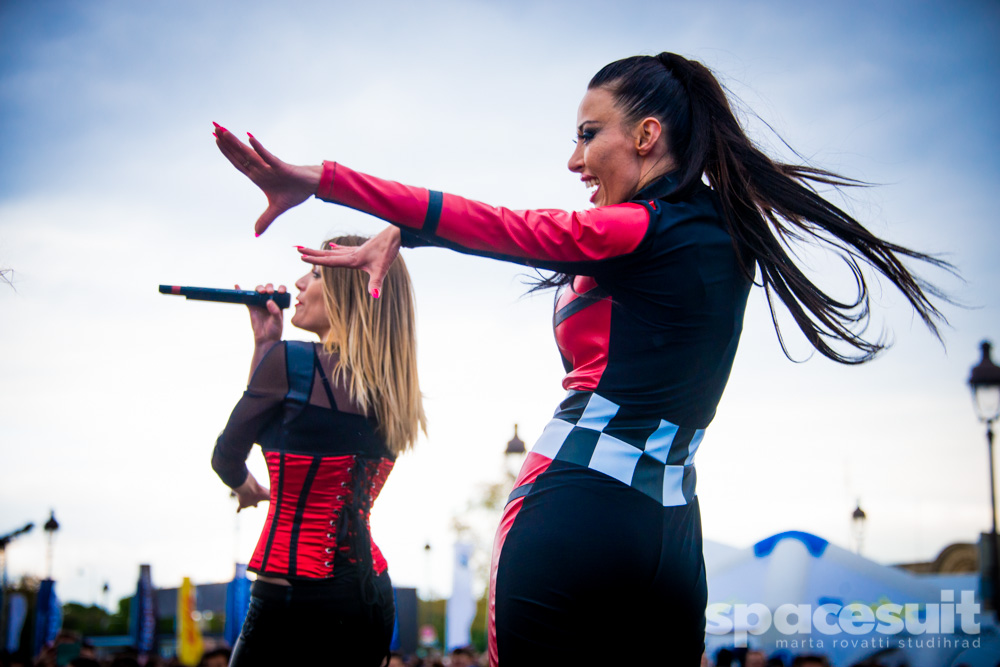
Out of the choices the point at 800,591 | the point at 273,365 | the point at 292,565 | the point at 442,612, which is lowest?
the point at 442,612

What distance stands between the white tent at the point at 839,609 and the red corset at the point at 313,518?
6.38m

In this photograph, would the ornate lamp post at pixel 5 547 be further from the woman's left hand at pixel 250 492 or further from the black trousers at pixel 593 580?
the black trousers at pixel 593 580

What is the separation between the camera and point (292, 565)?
2963mm

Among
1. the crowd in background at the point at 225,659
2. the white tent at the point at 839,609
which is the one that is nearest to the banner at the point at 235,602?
the crowd in background at the point at 225,659

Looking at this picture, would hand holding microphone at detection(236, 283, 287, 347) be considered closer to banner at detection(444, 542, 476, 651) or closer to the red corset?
the red corset

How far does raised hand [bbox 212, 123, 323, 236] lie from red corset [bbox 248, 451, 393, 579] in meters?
1.52

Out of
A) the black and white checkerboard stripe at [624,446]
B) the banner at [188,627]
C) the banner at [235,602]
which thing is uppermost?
the black and white checkerboard stripe at [624,446]

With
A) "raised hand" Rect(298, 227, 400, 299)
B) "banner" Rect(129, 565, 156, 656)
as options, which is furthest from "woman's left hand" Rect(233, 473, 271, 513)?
"banner" Rect(129, 565, 156, 656)

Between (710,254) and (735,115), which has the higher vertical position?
(735,115)


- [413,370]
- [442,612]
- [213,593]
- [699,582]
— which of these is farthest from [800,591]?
[442,612]

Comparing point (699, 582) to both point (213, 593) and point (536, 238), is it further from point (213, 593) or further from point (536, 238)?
point (213, 593)

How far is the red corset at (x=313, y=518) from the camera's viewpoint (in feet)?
9.80

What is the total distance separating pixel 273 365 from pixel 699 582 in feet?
6.35

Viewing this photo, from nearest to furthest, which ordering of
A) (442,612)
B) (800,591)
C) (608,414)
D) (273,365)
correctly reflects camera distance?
(608,414) < (273,365) < (800,591) < (442,612)
